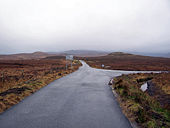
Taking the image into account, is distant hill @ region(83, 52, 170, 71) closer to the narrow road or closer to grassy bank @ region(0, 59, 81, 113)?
grassy bank @ region(0, 59, 81, 113)

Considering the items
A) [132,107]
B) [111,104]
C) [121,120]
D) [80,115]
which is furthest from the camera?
[111,104]

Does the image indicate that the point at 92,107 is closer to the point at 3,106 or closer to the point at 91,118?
the point at 91,118

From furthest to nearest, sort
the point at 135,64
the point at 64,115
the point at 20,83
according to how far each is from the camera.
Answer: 1. the point at 135,64
2. the point at 20,83
3. the point at 64,115

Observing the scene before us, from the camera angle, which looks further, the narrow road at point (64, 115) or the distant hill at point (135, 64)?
the distant hill at point (135, 64)

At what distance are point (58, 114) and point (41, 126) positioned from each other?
104cm

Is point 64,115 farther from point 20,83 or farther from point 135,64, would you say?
point 135,64

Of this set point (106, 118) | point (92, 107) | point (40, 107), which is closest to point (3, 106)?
point (40, 107)

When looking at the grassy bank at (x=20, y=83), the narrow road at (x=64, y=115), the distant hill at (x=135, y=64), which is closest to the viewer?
the narrow road at (x=64, y=115)

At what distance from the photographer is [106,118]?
5129 mm

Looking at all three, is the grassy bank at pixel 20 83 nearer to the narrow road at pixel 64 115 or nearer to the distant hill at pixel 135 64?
the narrow road at pixel 64 115

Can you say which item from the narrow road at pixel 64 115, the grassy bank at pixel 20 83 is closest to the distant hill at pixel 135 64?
the grassy bank at pixel 20 83

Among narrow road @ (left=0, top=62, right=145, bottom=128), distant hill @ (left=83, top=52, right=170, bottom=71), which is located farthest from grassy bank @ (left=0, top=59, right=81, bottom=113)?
distant hill @ (left=83, top=52, right=170, bottom=71)

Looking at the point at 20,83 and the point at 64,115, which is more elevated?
the point at 64,115

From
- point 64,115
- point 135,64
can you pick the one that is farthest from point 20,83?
point 135,64
